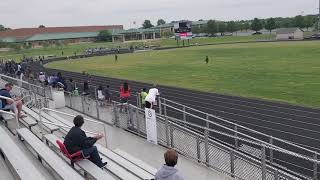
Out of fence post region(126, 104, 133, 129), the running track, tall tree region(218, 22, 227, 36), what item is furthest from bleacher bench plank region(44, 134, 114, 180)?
tall tree region(218, 22, 227, 36)

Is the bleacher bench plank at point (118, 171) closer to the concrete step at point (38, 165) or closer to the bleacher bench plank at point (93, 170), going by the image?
the bleacher bench plank at point (93, 170)

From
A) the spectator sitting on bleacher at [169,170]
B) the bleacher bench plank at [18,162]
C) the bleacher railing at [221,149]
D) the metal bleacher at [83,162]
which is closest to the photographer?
the spectator sitting on bleacher at [169,170]

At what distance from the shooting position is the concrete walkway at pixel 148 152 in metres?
9.86

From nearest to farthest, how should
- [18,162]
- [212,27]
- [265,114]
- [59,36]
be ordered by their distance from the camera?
[18,162]
[265,114]
[59,36]
[212,27]

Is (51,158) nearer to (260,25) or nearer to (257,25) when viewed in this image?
(257,25)

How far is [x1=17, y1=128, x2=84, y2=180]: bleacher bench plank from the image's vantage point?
7030mm

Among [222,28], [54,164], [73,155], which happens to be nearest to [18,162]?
[54,164]

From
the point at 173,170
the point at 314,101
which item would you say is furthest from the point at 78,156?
the point at 314,101

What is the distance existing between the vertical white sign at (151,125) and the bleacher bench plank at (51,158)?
3.84 metres

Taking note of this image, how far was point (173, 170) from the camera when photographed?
580 centimetres

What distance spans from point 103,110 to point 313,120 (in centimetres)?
897

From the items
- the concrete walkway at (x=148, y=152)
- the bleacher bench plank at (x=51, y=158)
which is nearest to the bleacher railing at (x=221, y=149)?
the concrete walkway at (x=148, y=152)

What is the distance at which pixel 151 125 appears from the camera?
40.4 ft

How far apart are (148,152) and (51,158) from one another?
4356 mm
